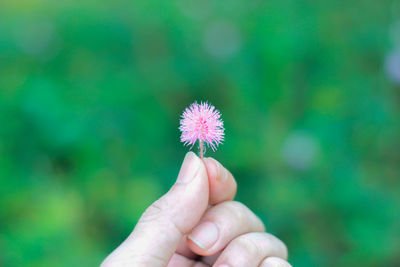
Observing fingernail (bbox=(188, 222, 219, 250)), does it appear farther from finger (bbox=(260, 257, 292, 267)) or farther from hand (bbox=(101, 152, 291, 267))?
finger (bbox=(260, 257, 292, 267))

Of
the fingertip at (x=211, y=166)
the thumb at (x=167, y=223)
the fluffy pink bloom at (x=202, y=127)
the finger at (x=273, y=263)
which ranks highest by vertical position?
the fluffy pink bloom at (x=202, y=127)

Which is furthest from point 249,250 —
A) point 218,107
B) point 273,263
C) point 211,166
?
point 218,107

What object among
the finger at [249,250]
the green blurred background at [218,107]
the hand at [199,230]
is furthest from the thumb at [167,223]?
the green blurred background at [218,107]

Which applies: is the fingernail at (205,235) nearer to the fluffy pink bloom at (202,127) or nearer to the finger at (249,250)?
the finger at (249,250)

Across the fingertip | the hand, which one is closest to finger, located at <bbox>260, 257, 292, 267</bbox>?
the hand

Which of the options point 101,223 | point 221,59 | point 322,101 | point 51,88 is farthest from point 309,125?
point 51,88

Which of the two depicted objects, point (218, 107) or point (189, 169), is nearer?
point (189, 169)

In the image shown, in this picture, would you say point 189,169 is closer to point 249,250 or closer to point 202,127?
point 202,127
